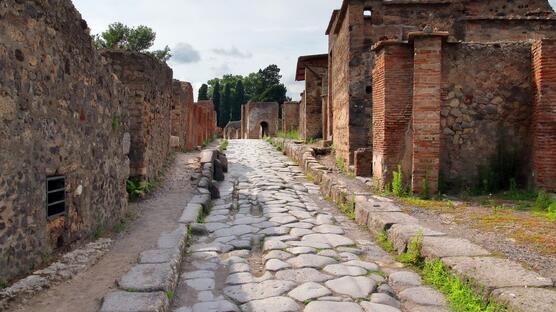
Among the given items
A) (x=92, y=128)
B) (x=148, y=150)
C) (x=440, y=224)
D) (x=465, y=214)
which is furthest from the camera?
(x=148, y=150)

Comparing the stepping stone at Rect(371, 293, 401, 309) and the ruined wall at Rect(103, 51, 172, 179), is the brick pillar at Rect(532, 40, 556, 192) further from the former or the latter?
the ruined wall at Rect(103, 51, 172, 179)

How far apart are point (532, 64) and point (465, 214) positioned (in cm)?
327

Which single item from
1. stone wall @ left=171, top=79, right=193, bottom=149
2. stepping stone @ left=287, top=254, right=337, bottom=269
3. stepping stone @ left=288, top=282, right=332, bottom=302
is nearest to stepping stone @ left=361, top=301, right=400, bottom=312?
stepping stone @ left=288, top=282, right=332, bottom=302

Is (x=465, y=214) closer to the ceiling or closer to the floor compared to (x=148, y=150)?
closer to the floor

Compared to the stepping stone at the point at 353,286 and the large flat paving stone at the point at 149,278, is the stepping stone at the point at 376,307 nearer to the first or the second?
the stepping stone at the point at 353,286

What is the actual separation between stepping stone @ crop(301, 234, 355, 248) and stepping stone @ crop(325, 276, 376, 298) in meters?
1.22

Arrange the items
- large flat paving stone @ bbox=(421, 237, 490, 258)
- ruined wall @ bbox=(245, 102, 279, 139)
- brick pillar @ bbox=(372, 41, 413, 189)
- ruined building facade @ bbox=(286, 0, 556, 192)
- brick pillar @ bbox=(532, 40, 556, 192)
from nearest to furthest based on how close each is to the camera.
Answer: large flat paving stone @ bbox=(421, 237, 490, 258)
brick pillar @ bbox=(532, 40, 556, 192)
ruined building facade @ bbox=(286, 0, 556, 192)
brick pillar @ bbox=(372, 41, 413, 189)
ruined wall @ bbox=(245, 102, 279, 139)

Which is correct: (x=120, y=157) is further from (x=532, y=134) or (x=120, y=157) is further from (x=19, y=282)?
(x=532, y=134)

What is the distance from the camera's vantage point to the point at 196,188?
29.7 feet

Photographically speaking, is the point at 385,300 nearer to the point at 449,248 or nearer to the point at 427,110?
the point at 449,248

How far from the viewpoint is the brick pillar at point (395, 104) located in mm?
7965

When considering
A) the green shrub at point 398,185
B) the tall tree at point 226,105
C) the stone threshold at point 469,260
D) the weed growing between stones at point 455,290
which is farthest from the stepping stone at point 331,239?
the tall tree at point 226,105

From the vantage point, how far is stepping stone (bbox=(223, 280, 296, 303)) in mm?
3822

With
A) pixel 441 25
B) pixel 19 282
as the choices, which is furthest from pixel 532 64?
pixel 19 282
